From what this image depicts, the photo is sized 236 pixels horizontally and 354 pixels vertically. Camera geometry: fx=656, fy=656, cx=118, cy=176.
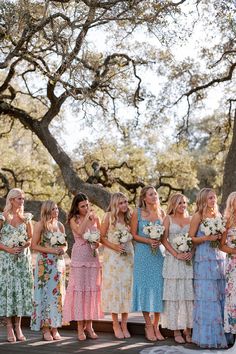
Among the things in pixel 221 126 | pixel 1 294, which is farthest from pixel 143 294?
pixel 221 126

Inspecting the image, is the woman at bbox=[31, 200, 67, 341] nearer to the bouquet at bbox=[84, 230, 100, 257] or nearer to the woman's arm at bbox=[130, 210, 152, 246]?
the bouquet at bbox=[84, 230, 100, 257]

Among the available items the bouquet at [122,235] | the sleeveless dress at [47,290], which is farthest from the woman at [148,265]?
the sleeveless dress at [47,290]

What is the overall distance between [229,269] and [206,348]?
956mm

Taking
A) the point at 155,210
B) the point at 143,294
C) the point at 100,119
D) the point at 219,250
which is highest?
the point at 100,119

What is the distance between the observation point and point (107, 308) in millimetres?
8258

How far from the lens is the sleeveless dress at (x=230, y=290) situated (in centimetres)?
754

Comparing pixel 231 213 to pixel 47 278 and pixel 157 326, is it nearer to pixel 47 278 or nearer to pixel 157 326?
pixel 157 326

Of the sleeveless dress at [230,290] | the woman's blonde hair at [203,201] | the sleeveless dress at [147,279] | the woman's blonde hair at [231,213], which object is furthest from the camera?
the sleeveless dress at [147,279]

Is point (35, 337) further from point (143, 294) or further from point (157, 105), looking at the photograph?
point (157, 105)

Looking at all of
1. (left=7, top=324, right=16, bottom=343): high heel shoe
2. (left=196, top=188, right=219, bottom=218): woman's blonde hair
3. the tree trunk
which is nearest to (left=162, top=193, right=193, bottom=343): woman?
(left=196, top=188, right=219, bottom=218): woman's blonde hair

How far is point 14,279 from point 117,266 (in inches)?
51.4

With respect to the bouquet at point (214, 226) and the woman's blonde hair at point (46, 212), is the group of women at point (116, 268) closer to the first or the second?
the woman's blonde hair at point (46, 212)

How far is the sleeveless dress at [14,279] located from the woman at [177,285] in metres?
1.73

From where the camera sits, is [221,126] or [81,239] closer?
[81,239]
